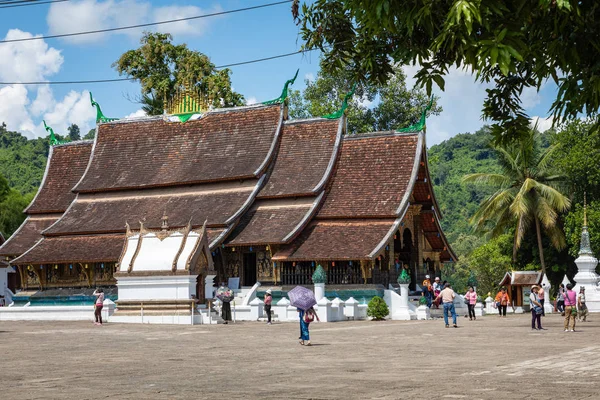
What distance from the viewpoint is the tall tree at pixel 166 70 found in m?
52.6

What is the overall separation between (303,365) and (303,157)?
24.5 metres

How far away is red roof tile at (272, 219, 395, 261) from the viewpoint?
3381cm

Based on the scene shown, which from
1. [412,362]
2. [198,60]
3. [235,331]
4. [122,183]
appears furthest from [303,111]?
[412,362]

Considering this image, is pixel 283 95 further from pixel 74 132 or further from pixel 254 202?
pixel 74 132

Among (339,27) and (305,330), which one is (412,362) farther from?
(339,27)

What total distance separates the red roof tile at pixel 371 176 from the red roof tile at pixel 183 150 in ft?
10.4

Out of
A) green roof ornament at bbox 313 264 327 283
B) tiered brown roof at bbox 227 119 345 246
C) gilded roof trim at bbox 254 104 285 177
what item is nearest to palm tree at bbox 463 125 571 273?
tiered brown roof at bbox 227 119 345 246

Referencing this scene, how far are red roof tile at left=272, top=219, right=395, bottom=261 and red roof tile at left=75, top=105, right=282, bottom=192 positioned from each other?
12.4ft

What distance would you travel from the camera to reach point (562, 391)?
10.4 meters

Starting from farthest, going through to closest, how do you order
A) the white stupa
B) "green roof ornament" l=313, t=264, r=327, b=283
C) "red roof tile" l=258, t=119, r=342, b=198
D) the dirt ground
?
1. the white stupa
2. "red roof tile" l=258, t=119, r=342, b=198
3. "green roof ornament" l=313, t=264, r=327, b=283
4. the dirt ground

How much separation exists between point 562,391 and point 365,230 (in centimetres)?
2481

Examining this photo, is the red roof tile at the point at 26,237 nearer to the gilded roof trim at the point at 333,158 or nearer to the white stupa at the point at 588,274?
the gilded roof trim at the point at 333,158

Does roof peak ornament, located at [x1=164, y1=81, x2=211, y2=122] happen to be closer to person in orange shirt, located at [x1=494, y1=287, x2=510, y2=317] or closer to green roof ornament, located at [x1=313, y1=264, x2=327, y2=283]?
green roof ornament, located at [x1=313, y1=264, x2=327, y2=283]

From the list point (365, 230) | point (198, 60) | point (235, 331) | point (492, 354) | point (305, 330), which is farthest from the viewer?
point (198, 60)
